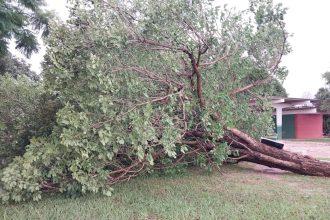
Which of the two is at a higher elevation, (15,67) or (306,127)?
(15,67)

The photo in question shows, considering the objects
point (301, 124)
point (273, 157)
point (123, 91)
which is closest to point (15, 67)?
point (123, 91)

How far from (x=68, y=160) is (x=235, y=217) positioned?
8.32 ft

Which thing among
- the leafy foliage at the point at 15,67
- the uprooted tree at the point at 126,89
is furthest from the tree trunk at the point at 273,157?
the leafy foliage at the point at 15,67

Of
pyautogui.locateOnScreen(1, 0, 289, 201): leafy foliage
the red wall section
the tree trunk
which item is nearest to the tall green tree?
pyautogui.locateOnScreen(1, 0, 289, 201): leafy foliage

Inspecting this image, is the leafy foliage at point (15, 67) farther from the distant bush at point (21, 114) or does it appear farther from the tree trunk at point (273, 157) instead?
the tree trunk at point (273, 157)

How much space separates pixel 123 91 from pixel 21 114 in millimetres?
2525

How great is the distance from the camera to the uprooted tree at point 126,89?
4.35 metres

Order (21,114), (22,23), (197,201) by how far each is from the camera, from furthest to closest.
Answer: (22,23)
(21,114)
(197,201)

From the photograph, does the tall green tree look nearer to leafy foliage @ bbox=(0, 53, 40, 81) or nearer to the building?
leafy foliage @ bbox=(0, 53, 40, 81)

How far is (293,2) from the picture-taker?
612 centimetres

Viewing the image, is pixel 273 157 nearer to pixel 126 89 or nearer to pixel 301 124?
pixel 126 89

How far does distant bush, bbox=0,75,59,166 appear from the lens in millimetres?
5754

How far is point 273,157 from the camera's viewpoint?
259 inches

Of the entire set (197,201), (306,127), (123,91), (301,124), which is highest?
(123,91)
